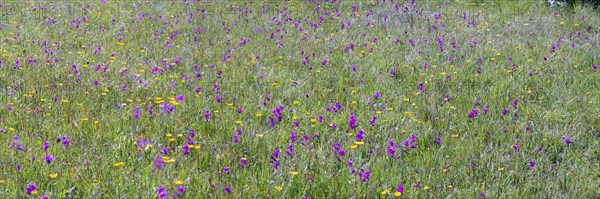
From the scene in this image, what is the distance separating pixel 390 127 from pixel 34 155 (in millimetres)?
2429

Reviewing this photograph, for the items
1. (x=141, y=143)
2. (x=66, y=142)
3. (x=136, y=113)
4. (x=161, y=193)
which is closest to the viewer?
(x=161, y=193)

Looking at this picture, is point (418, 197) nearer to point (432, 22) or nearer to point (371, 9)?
point (432, 22)

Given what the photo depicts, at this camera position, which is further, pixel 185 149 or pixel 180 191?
pixel 185 149

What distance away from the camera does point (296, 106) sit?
5.02 metres

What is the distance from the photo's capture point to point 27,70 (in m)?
5.45

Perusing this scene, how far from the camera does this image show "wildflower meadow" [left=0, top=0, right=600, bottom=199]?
3479 millimetres

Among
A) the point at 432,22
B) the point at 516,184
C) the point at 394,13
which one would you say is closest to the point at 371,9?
the point at 394,13

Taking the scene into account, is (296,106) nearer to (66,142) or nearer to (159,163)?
(159,163)

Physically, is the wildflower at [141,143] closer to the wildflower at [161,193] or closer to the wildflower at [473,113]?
the wildflower at [161,193]

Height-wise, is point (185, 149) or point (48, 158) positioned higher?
point (48, 158)

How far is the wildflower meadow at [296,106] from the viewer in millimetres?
3479

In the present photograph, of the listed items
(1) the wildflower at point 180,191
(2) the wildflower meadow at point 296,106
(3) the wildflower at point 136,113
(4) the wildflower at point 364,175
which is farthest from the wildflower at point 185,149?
(4) the wildflower at point 364,175

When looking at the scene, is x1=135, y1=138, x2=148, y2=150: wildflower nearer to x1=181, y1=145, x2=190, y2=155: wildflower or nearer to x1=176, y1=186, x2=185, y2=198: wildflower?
x1=181, y1=145, x2=190, y2=155: wildflower

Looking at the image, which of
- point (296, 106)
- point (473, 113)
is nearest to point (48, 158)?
point (296, 106)
